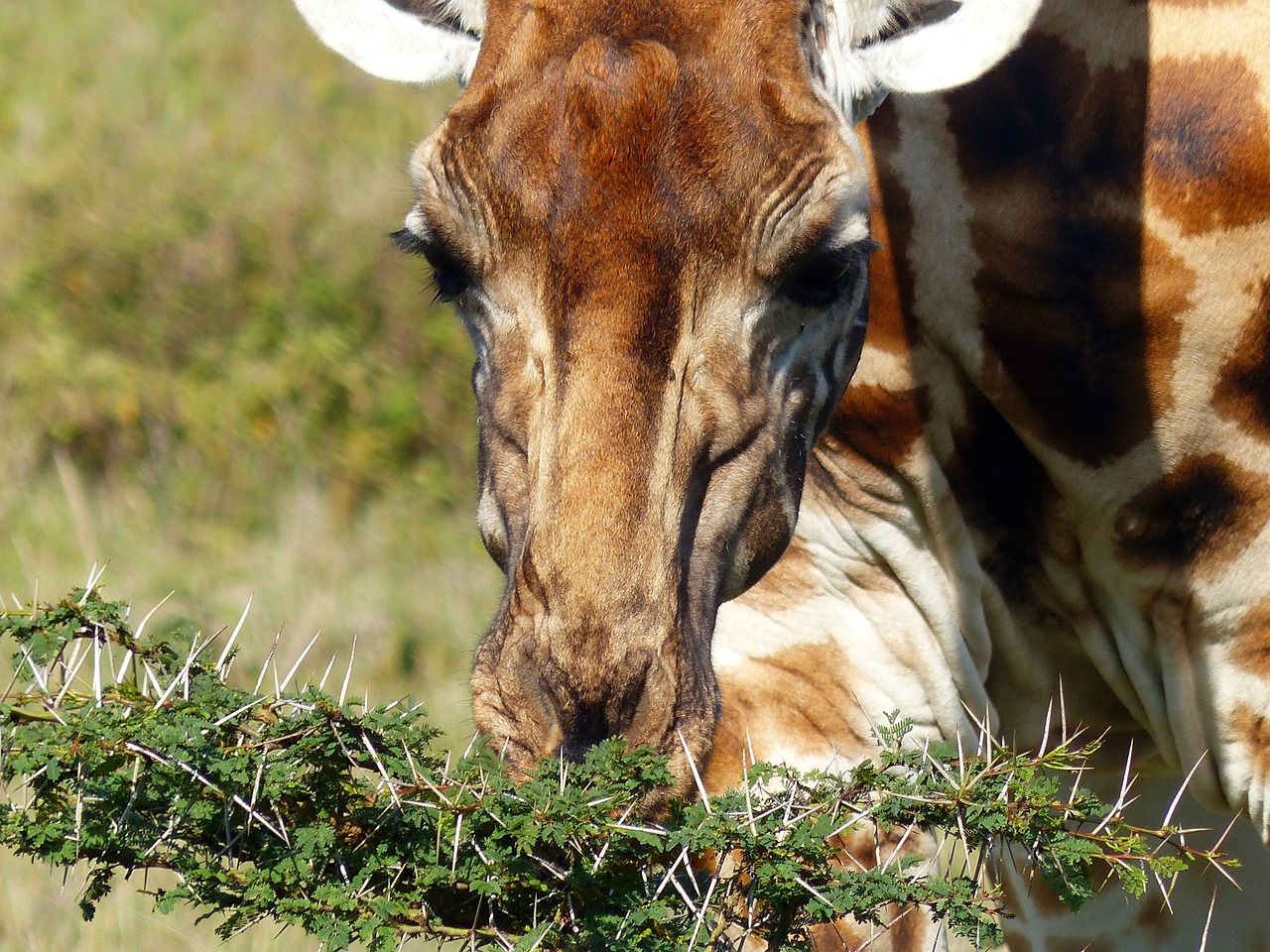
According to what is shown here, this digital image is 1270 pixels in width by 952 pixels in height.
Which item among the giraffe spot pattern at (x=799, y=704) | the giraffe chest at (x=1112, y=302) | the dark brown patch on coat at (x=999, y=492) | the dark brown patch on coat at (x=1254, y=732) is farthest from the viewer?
the giraffe spot pattern at (x=799, y=704)

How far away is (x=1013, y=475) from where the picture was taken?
4.06 meters

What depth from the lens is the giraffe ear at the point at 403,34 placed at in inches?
138

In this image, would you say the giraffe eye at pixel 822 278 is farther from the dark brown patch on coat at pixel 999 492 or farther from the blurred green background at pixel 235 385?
the blurred green background at pixel 235 385

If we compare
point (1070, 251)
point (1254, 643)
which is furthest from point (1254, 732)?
point (1070, 251)

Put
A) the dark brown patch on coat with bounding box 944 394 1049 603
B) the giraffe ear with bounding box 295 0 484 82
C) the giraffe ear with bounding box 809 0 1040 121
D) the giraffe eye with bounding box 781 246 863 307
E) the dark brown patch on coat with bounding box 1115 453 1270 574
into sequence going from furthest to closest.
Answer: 1. the dark brown patch on coat with bounding box 944 394 1049 603
2. the dark brown patch on coat with bounding box 1115 453 1270 574
3. the giraffe ear with bounding box 295 0 484 82
4. the giraffe ear with bounding box 809 0 1040 121
5. the giraffe eye with bounding box 781 246 863 307

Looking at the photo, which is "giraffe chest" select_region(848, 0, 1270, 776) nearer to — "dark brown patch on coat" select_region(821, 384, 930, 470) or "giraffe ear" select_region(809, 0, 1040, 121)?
Answer: "dark brown patch on coat" select_region(821, 384, 930, 470)

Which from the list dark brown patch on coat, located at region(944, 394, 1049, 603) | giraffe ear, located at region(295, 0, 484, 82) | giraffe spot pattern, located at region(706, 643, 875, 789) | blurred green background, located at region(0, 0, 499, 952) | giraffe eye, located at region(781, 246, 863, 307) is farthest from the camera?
blurred green background, located at region(0, 0, 499, 952)

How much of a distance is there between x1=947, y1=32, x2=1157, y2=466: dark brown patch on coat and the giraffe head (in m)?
0.54

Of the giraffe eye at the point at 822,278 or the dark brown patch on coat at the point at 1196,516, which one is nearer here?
the giraffe eye at the point at 822,278

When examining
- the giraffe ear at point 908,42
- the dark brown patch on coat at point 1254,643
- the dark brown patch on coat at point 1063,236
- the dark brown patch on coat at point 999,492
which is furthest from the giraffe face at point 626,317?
the dark brown patch on coat at point 1254,643

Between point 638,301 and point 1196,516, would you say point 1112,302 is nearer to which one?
point 1196,516

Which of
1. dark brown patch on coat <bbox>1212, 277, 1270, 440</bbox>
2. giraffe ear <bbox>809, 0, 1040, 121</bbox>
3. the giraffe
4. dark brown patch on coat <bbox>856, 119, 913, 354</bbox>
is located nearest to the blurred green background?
the giraffe

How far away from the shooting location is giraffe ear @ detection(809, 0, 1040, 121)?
3.26 meters

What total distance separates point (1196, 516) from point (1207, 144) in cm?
82
